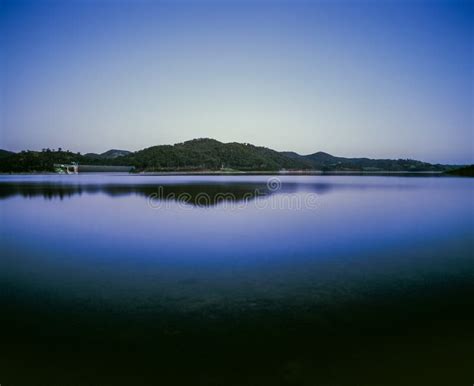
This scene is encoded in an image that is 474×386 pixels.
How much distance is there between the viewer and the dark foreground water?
336 centimetres

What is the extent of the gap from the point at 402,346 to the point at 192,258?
5205 millimetres

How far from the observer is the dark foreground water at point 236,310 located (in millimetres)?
3359

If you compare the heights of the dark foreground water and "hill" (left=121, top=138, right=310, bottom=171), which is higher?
"hill" (left=121, top=138, right=310, bottom=171)

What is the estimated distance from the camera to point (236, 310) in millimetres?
4750
